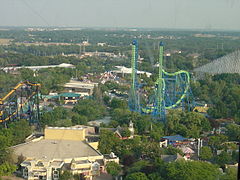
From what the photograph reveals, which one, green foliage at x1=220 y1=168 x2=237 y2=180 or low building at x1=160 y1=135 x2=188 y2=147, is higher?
green foliage at x1=220 y1=168 x2=237 y2=180

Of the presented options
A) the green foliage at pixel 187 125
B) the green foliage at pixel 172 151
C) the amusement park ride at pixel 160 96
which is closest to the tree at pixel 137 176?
the green foliage at pixel 172 151

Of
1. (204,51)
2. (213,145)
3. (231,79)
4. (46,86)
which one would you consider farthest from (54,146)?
(204,51)

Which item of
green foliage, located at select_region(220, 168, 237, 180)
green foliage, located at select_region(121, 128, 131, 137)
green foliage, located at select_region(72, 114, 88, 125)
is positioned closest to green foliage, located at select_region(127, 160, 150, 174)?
green foliage, located at select_region(220, 168, 237, 180)

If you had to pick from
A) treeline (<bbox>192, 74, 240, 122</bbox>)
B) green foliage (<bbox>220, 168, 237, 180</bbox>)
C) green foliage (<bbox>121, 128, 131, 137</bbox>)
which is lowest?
treeline (<bbox>192, 74, 240, 122</bbox>)

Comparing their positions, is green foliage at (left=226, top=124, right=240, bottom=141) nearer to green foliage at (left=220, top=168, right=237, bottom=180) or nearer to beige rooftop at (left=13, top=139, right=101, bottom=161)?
green foliage at (left=220, top=168, right=237, bottom=180)

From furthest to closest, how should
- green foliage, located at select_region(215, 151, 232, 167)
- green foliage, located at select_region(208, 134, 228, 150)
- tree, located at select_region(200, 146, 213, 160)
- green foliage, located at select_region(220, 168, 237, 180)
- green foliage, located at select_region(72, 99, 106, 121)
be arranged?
green foliage, located at select_region(72, 99, 106, 121) < green foliage, located at select_region(208, 134, 228, 150) < tree, located at select_region(200, 146, 213, 160) < green foliage, located at select_region(215, 151, 232, 167) < green foliage, located at select_region(220, 168, 237, 180)

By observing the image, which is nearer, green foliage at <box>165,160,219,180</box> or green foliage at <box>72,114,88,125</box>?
green foliage at <box>165,160,219,180</box>

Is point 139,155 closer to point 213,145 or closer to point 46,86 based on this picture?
point 213,145

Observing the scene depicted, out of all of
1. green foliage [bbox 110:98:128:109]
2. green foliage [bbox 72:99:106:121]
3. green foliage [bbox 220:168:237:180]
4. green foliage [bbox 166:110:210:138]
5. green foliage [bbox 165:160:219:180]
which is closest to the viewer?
green foliage [bbox 220:168:237:180]
